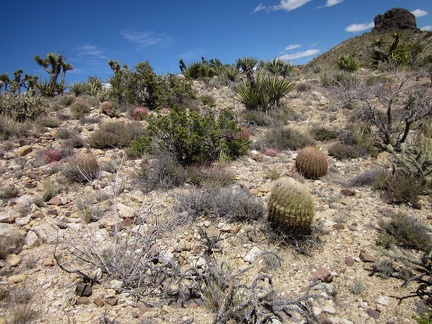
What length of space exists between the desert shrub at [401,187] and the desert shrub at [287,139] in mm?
2772

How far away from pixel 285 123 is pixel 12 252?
8.23m

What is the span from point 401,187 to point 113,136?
677 cm

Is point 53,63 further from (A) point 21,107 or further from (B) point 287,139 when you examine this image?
(B) point 287,139

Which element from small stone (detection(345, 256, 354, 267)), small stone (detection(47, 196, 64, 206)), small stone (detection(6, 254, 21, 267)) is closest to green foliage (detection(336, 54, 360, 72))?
small stone (detection(345, 256, 354, 267))

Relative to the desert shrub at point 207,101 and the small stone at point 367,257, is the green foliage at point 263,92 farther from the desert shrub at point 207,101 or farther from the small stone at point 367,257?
the small stone at point 367,257

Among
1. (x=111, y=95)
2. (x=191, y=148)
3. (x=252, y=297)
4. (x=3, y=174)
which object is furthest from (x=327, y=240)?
(x=111, y=95)

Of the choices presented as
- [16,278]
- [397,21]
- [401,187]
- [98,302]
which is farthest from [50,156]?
[397,21]

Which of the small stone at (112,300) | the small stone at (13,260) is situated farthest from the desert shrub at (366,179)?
the small stone at (13,260)

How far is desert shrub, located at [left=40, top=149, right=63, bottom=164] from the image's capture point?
631 cm

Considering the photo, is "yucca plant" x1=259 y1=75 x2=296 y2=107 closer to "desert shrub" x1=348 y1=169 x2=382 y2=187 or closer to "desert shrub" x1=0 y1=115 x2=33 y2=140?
"desert shrub" x1=348 y1=169 x2=382 y2=187

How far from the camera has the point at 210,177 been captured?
17.8 feet

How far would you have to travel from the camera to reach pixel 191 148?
19.9 feet

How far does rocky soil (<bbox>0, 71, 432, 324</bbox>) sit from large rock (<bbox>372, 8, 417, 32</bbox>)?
187 ft

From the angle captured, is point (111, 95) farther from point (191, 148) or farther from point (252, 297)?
point (252, 297)
